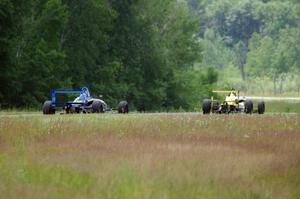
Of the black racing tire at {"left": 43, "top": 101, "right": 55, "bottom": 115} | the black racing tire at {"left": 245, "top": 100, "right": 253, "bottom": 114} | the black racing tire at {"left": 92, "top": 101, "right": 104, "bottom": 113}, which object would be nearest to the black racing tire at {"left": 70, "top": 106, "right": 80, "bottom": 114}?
the black racing tire at {"left": 92, "top": 101, "right": 104, "bottom": 113}

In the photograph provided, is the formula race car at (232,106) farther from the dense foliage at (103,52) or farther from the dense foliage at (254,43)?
the dense foliage at (254,43)

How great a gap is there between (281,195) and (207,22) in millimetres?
183998

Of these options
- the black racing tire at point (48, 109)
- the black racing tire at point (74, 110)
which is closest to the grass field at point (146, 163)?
the black racing tire at point (48, 109)

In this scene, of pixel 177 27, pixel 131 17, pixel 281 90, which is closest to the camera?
pixel 131 17

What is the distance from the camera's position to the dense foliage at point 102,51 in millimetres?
53531

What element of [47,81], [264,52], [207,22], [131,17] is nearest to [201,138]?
[47,81]

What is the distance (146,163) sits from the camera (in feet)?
48.3

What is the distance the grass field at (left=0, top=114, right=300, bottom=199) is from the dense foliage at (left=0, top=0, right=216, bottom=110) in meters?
30.2

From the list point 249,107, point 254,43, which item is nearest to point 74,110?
point 249,107

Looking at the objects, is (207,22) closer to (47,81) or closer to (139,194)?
(47,81)

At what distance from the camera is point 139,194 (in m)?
11.6

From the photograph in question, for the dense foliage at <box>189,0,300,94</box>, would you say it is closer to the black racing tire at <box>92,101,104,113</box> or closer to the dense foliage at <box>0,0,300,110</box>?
the dense foliage at <box>0,0,300,110</box>

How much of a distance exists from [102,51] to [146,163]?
182 ft

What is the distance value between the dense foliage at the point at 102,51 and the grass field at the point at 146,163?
3024cm
